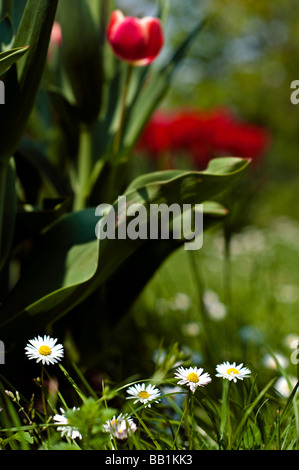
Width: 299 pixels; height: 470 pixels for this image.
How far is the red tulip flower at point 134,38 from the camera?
0.87 metres

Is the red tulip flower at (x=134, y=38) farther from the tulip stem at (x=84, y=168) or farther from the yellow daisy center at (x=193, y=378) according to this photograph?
the yellow daisy center at (x=193, y=378)

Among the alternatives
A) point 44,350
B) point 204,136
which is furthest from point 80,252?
point 204,136

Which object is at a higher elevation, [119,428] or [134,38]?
[134,38]

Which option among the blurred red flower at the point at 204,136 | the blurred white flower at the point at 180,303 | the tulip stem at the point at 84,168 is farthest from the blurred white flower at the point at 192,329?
the blurred red flower at the point at 204,136

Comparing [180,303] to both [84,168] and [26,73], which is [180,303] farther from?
[26,73]

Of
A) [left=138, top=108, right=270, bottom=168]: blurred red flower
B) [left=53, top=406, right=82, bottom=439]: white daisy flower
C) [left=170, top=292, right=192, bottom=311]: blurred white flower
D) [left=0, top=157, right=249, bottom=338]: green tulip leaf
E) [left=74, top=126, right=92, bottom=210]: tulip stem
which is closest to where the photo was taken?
[left=53, top=406, right=82, bottom=439]: white daisy flower

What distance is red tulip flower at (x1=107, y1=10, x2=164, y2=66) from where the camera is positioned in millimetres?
865

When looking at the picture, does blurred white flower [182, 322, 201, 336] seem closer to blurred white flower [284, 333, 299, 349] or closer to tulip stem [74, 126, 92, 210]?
blurred white flower [284, 333, 299, 349]

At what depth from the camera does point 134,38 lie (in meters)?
0.87

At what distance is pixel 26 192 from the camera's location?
1.07m

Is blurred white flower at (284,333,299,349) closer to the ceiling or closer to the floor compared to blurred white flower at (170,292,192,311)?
closer to the floor

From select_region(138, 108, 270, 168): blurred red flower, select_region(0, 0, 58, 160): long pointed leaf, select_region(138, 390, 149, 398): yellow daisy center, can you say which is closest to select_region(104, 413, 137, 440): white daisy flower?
select_region(138, 390, 149, 398): yellow daisy center

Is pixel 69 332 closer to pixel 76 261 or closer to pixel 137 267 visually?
pixel 137 267

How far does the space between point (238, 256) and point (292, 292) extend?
1.08 m
